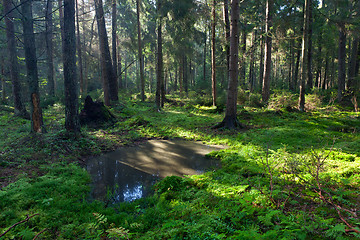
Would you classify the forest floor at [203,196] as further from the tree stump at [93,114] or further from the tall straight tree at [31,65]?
the tree stump at [93,114]

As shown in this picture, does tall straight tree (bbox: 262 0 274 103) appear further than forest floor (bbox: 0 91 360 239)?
Yes

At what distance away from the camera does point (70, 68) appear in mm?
8273

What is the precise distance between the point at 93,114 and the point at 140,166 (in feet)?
21.9

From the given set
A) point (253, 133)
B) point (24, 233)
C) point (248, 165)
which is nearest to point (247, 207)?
point (248, 165)

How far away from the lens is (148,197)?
4.60 metres

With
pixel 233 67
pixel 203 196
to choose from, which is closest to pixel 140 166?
pixel 203 196

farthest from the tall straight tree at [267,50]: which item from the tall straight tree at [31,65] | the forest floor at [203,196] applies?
the tall straight tree at [31,65]

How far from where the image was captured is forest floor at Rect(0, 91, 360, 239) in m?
3.02

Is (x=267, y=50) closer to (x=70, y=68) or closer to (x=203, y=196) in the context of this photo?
(x=70, y=68)

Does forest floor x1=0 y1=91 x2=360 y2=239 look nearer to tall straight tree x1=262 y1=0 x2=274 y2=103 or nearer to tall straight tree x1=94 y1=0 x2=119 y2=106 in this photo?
tall straight tree x1=262 y1=0 x2=274 y2=103

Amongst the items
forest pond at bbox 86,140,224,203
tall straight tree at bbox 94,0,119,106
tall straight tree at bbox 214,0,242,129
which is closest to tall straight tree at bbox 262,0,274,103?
tall straight tree at bbox 214,0,242,129

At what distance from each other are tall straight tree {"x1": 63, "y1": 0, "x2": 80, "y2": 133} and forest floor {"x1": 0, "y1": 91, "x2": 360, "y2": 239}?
2.05ft

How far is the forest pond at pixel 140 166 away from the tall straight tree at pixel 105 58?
8871 mm

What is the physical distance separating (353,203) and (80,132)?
8826 mm
